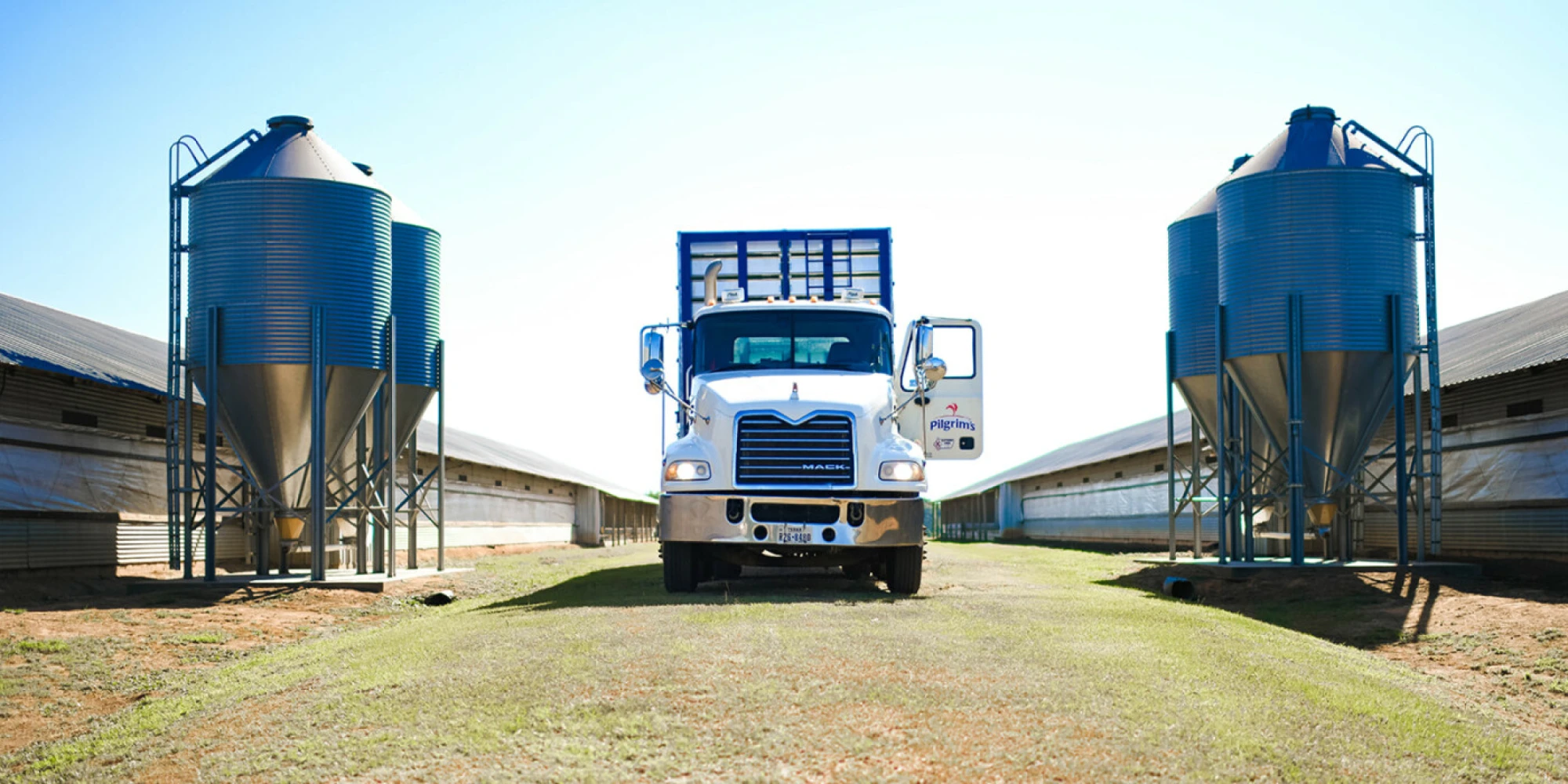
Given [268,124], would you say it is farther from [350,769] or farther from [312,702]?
[350,769]

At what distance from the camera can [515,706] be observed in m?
8.05

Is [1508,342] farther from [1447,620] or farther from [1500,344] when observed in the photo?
[1447,620]

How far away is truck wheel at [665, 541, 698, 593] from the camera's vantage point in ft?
50.1

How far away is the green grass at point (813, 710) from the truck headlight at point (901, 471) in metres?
2.63

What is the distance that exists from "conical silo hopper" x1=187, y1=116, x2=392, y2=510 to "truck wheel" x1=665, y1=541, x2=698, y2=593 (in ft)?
27.8

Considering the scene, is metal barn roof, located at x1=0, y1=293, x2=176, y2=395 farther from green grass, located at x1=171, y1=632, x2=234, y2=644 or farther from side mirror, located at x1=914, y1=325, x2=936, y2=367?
side mirror, located at x1=914, y1=325, x2=936, y2=367

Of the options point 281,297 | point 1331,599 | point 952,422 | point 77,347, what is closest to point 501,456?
point 77,347

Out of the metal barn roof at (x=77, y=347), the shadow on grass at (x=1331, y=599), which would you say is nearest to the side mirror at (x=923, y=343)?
the shadow on grass at (x=1331, y=599)

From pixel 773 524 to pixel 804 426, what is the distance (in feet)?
4.05

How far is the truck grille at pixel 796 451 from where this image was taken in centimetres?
1466

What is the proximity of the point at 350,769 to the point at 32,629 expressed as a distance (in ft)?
30.9

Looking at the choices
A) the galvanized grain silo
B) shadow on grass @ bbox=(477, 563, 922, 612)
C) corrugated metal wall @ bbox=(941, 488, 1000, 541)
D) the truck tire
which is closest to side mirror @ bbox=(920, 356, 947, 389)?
the truck tire

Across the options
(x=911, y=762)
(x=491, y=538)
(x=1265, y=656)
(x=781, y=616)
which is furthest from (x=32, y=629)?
(x=491, y=538)

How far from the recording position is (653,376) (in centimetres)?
1551
